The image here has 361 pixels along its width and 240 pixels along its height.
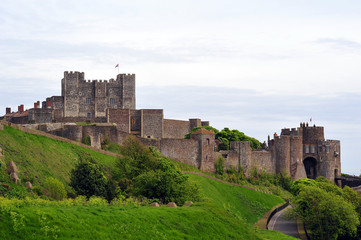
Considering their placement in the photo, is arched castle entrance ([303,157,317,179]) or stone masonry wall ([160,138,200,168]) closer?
stone masonry wall ([160,138,200,168])

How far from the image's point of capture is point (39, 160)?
48312 mm

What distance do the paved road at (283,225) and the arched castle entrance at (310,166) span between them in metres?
26.6

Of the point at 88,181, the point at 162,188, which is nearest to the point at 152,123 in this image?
the point at 162,188

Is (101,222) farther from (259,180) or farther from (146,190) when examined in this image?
(259,180)

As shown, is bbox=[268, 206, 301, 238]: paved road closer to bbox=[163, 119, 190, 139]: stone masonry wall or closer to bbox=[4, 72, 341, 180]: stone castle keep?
bbox=[4, 72, 341, 180]: stone castle keep

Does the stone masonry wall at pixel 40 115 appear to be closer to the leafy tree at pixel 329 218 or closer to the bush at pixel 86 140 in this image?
the bush at pixel 86 140

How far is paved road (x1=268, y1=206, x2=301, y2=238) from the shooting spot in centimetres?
5909

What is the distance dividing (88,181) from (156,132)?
4179 centimetres

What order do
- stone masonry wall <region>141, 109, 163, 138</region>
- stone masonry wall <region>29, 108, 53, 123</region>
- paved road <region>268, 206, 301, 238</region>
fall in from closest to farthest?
paved road <region>268, 206, 301, 238</region>, stone masonry wall <region>29, 108, 53, 123</region>, stone masonry wall <region>141, 109, 163, 138</region>

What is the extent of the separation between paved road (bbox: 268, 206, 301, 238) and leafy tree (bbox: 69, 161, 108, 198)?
21.3 metres

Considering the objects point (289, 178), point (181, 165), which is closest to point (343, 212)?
point (181, 165)

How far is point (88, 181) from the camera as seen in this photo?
149ft

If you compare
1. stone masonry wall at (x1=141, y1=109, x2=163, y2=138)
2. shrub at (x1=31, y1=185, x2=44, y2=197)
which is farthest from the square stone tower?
shrub at (x1=31, y1=185, x2=44, y2=197)

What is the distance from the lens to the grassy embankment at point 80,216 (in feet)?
81.6
